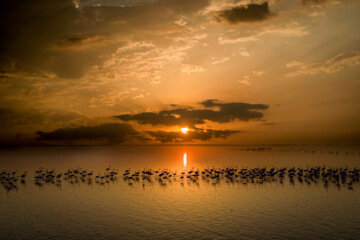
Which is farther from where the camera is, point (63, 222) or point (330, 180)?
point (330, 180)

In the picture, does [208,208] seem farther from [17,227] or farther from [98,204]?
[17,227]

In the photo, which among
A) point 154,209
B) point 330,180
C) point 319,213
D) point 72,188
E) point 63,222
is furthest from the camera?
point 330,180

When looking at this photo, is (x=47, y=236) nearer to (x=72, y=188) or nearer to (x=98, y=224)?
(x=98, y=224)

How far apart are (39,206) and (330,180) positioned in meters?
57.5

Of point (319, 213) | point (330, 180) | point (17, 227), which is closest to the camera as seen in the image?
point (17, 227)

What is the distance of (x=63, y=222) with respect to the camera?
107ft

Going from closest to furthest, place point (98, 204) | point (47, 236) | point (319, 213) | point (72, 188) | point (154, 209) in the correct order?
point (47, 236)
point (319, 213)
point (154, 209)
point (98, 204)
point (72, 188)

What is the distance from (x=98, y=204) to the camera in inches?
1634

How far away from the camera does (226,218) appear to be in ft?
110

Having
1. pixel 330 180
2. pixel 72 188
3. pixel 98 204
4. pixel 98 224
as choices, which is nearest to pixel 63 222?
pixel 98 224

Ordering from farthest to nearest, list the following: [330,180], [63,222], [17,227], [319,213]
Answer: [330,180] → [319,213] → [63,222] → [17,227]

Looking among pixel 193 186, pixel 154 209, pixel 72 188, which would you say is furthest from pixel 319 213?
pixel 72 188

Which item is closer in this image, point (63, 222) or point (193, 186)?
point (63, 222)

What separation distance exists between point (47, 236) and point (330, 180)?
5682 centimetres
